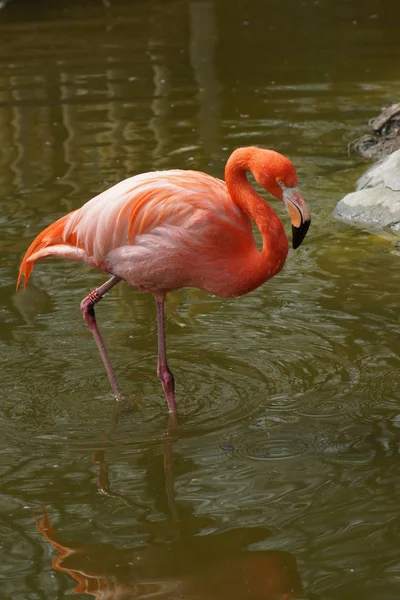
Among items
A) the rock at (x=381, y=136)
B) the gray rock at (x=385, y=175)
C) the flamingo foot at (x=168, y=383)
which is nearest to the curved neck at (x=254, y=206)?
the flamingo foot at (x=168, y=383)

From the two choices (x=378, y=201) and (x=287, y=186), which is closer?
A: (x=287, y=186)

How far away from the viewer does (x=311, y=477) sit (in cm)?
445

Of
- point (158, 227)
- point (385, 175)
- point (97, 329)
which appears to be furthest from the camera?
point (385, 175)

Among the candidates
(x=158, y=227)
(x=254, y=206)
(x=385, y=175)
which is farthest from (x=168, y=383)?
(x=385, y=175)

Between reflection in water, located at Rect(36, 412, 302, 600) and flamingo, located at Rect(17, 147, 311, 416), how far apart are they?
1071 mm

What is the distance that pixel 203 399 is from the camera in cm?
519

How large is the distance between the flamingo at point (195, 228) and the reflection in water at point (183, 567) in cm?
107

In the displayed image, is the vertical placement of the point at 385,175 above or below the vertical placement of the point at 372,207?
above

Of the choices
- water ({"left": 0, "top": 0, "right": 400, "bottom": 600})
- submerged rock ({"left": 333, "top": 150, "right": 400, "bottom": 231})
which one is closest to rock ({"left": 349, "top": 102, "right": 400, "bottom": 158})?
water ({"left": 0, "top": 0, "right": 400, "bottom": 600})

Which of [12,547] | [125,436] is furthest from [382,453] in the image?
[12,547]

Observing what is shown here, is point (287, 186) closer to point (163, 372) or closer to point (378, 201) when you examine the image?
point (163, 372)

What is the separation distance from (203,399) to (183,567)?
4.51ft

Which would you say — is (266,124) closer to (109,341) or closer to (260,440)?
(109,341)

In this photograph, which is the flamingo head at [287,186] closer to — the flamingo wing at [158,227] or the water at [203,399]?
the flamingo wing at [158,227]
